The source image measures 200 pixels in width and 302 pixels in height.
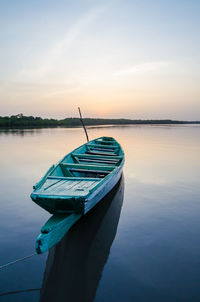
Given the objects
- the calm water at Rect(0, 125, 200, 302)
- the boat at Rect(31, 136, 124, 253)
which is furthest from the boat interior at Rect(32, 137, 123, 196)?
the calm water at Rect(0, 125, 200, 302)

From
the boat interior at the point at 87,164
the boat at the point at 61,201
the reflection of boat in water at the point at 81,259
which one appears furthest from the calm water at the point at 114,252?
the boat interior at the point at 87,164

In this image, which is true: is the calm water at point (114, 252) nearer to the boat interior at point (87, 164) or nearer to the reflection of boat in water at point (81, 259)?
the reflection of boat in water at point (81, 259)

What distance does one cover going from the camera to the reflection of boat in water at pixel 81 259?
3.76 m

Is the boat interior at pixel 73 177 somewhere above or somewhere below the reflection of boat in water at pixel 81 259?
above

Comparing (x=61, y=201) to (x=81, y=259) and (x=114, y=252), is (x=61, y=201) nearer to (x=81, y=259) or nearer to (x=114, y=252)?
(x=81, y=259)

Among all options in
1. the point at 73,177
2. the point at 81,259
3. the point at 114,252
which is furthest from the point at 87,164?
the point at 81,259

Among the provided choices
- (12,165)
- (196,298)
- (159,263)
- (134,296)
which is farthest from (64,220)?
(12,165)

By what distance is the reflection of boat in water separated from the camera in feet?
12.3

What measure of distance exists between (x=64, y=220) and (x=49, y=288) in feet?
3.87

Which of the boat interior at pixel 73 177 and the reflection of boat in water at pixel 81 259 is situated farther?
the boat interior at pixel 73 177

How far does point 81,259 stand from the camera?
4.79m

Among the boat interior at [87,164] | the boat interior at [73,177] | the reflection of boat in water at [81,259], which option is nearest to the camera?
the reflection of boat in water at [81,259]

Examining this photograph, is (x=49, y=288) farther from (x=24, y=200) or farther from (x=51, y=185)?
(x=24, y=200)

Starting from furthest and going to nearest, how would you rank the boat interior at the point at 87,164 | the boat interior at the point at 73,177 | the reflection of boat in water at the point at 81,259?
the boat interior at the point at 87,164 → the boat interior at the point at 73,177 → the reflection of boat in water at the point at 81,259
